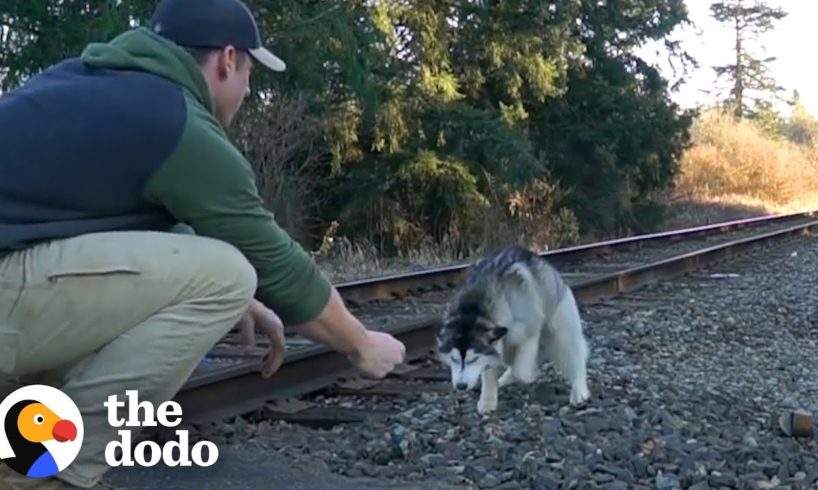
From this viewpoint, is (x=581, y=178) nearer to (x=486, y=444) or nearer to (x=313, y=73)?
(x=313, y=73)

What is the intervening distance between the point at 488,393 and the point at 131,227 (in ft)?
9.69

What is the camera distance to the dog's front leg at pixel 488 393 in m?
5.63

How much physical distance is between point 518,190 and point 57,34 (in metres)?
11.9

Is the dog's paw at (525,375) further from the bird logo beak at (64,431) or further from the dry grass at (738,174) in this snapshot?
the dry grass at (738,174)

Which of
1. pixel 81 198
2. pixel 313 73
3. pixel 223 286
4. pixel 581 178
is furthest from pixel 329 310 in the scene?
pixel 581 178

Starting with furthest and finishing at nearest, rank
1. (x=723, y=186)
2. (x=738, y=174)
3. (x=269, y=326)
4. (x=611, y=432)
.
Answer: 1. (x=738, y=174)
2. (x=723, y=186)
3. (x=611, y=432)
4. (x=269, y=326)

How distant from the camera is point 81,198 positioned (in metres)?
2.93

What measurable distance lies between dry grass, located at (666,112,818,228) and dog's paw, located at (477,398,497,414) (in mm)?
27599

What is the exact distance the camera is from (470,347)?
5.45 meters

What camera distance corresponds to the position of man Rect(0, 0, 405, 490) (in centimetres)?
287

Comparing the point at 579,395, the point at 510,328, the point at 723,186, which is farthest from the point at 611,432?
the point at 723,186

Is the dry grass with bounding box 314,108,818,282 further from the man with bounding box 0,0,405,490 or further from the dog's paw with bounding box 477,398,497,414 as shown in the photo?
the man with bounding box 0,0,405,490

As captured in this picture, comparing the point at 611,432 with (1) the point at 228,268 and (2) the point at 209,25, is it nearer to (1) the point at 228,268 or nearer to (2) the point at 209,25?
(1) the point at 228,268

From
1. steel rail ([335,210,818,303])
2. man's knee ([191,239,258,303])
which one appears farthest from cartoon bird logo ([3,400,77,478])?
steel rail ([335,210,818,303])
